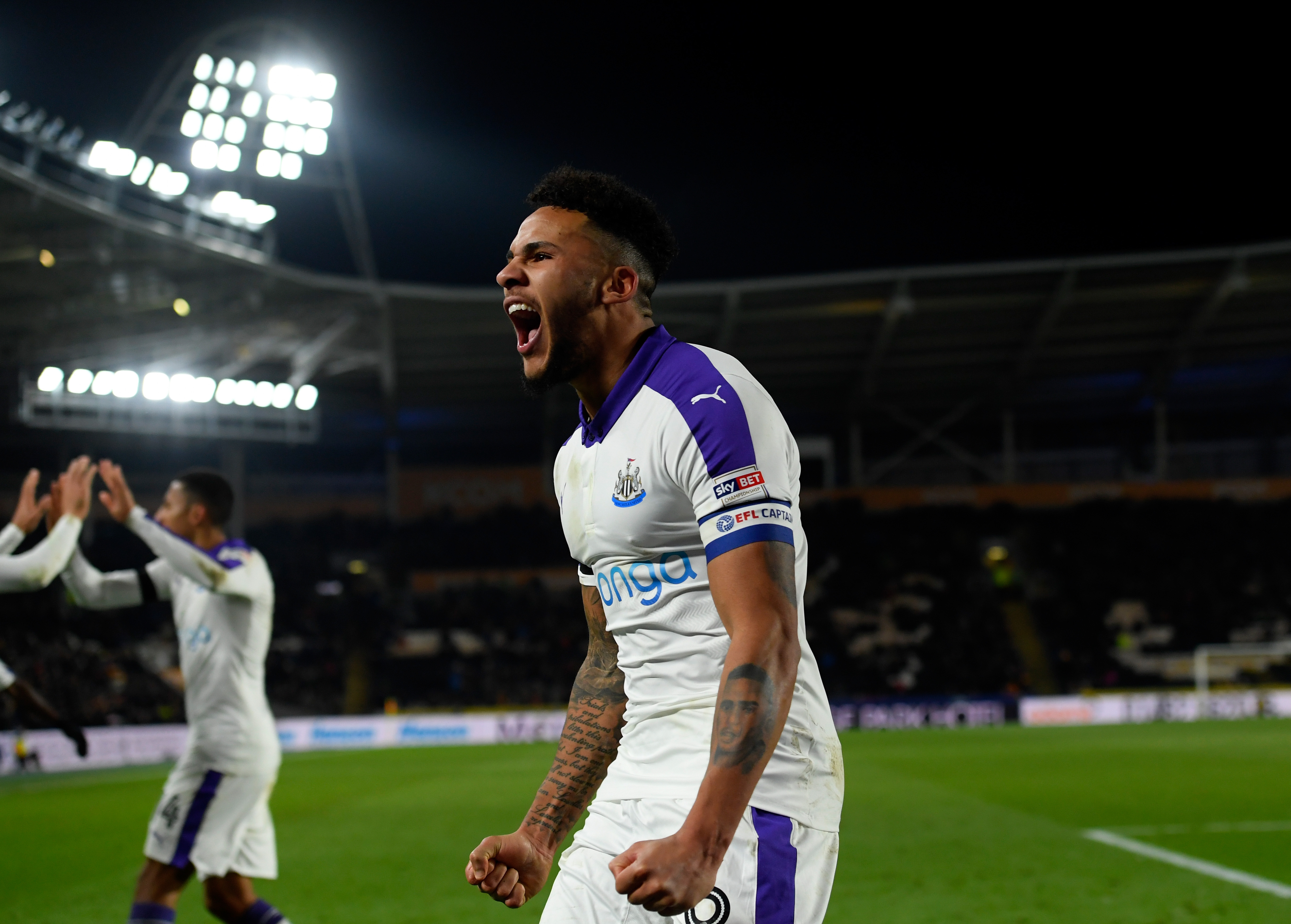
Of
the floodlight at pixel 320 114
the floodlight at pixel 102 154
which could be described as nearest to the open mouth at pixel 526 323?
the floodlight at pixel 102 154

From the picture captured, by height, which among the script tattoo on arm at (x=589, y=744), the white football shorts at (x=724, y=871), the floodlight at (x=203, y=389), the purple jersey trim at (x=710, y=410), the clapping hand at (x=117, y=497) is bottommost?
the white football shorts at (x=724, y=871)

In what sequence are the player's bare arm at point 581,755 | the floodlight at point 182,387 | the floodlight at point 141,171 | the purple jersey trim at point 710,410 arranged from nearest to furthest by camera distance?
the purple jersey trim at point 710,410 → the player's bare arm at point 581,755 → the floodlight at point 141,171 → the floodlight at point 182,387

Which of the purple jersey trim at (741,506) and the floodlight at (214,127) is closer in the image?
the purple jersey trim at (741,506)

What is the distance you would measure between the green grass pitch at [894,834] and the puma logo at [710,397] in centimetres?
560

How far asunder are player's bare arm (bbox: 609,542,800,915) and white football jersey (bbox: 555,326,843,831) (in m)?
0.05

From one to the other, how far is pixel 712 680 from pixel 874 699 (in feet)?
89.2

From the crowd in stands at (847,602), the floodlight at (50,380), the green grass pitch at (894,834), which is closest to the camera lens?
the green grass pitch at (894,834)

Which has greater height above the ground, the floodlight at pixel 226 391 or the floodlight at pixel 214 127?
the floodlight at pixel 214 127

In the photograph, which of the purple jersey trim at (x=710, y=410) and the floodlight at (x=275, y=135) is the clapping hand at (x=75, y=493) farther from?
the floodlight at (x=275, y=135)

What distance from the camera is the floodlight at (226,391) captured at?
2695 cm

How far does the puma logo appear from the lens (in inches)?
89.9

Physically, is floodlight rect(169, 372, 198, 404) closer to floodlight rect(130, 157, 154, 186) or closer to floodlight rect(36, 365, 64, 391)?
floodlight rect(36, 365, 64, 391)

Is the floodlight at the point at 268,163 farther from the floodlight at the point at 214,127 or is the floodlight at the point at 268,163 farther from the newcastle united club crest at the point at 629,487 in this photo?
the newcastle united club crest at the point at 629,487

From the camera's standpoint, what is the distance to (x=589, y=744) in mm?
2842
